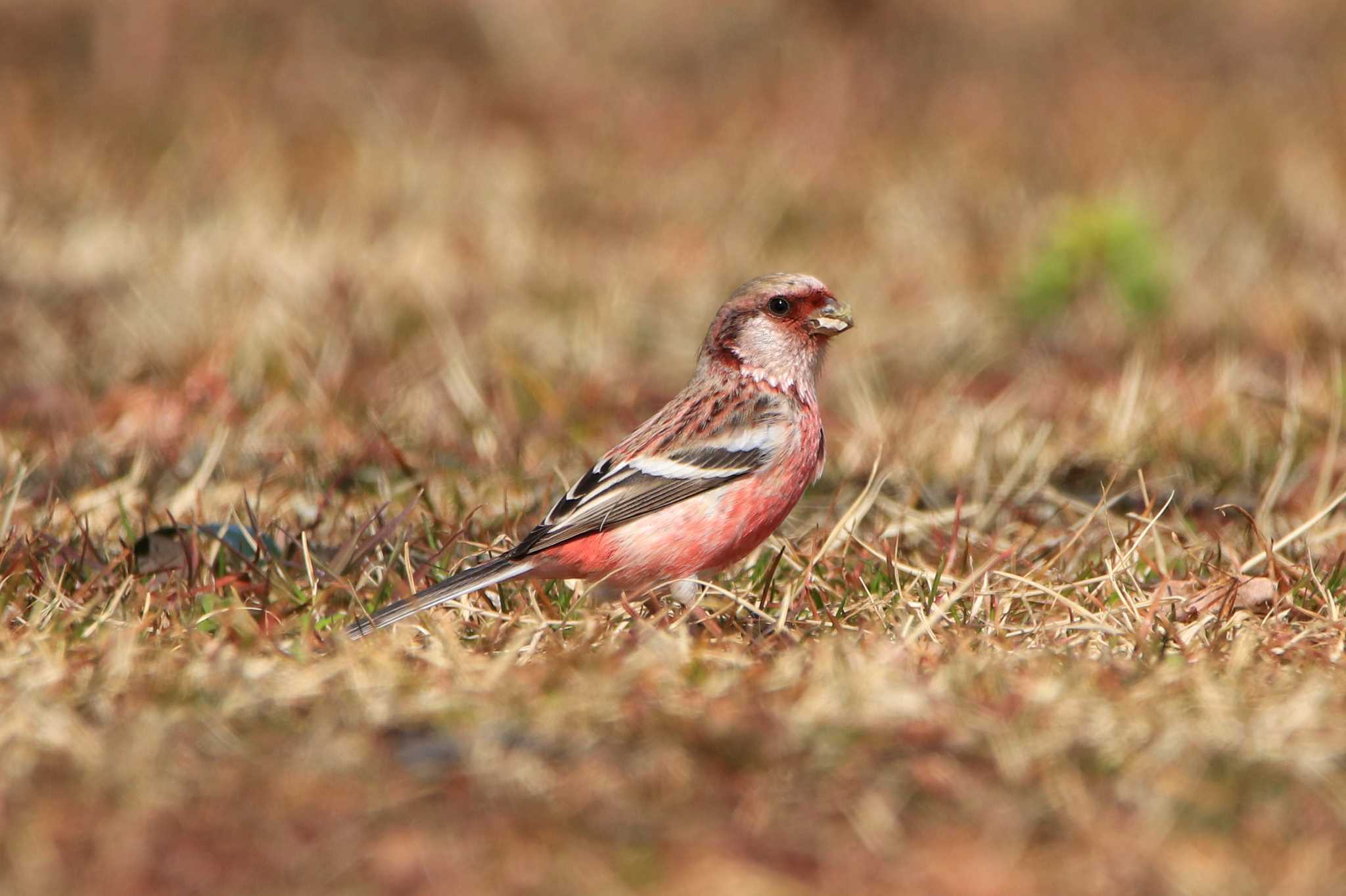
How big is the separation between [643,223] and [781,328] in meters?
4.39

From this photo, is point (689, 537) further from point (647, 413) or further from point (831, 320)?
point (647, 413)

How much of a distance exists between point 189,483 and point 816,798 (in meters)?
2.86

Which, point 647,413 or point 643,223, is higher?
point 643,223

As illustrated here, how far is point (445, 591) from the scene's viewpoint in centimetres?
398

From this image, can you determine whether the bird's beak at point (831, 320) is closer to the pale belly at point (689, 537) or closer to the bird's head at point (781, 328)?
the bird's head at point (781, 328)

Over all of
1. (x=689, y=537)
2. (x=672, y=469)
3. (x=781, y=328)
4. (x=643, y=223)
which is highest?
(x=781, y=328)

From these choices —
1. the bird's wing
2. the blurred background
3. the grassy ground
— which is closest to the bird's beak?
the bird's wing

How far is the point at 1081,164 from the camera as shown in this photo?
9961mm

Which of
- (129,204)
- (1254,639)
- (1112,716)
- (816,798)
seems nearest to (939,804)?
(816,798)

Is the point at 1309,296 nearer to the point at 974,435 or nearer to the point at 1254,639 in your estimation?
the point at 974,435

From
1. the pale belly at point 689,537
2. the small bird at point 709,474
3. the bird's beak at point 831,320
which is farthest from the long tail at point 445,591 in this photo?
the bird's beak at point 831,320

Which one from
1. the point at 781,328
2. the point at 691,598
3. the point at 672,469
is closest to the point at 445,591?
the point at 691,598

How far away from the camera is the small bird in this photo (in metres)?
4.31

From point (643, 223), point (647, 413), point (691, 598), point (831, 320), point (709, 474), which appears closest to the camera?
point (691, 598)
